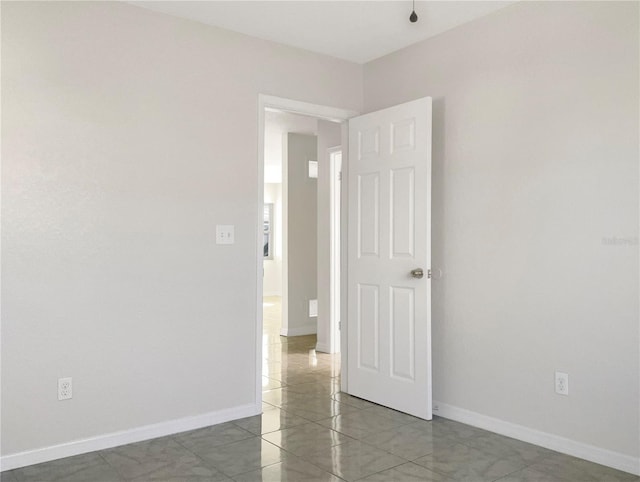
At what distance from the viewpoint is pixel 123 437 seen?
3006 millimetres

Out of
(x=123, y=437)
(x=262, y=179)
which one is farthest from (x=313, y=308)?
(x=123, y=437)

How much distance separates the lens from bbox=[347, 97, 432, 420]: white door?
340 cm

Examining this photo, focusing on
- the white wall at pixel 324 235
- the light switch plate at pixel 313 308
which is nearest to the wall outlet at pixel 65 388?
the white wall at pixel 324 235

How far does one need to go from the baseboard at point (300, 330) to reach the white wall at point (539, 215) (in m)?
3.01

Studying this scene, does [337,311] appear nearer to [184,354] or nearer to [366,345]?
[366,345]

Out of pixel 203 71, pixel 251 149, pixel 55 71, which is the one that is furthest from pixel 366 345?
pixel 55 71

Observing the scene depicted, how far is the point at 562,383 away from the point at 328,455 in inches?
51.4

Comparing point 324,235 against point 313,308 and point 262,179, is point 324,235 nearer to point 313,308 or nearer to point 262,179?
point 313,308

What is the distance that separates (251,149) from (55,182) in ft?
3.99

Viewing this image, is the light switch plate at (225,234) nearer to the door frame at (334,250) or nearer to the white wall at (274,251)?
the door frame at (334,250)

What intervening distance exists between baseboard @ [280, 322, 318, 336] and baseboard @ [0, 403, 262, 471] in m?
2.78

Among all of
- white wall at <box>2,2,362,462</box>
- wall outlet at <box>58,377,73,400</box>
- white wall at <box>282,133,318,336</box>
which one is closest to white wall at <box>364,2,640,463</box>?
white wall at <box>2,2,362,462</box>

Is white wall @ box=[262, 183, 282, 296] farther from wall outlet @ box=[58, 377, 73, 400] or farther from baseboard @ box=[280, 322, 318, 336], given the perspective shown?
wall outlet @ box=[58, 377, 73, 400]

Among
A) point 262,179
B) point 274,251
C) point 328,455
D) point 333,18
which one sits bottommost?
point 328,455
